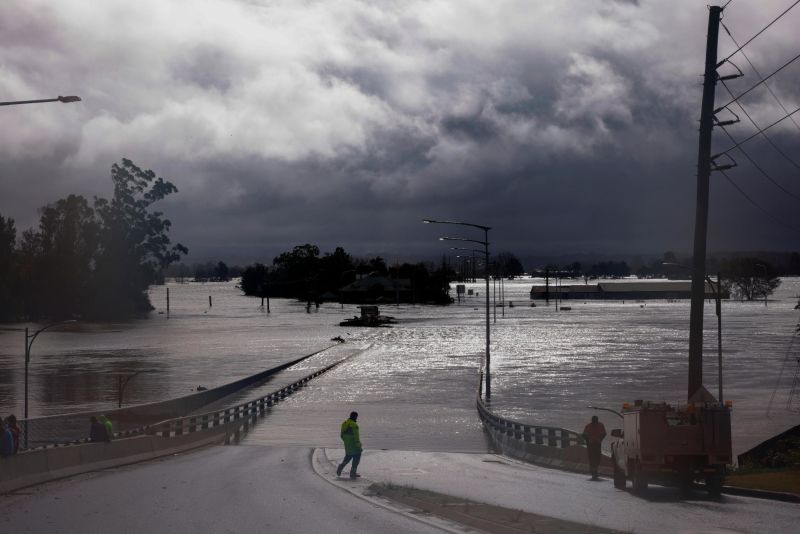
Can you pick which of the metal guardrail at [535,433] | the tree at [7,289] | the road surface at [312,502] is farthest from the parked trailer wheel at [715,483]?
the tree at [7,289]

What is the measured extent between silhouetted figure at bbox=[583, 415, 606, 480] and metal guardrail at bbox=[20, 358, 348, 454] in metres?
14.8

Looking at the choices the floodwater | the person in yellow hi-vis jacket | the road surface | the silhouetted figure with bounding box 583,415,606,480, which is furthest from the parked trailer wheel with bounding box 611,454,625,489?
the floodwater

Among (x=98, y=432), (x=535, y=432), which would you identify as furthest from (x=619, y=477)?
(x=98, y=432)

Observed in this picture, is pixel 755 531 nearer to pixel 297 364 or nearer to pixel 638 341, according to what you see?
pixel 297 364

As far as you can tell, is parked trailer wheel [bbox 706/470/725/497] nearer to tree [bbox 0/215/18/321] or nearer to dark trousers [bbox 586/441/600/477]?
dark trousers [bbox 586/441/600/477]

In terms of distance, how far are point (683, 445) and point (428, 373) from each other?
2167 inches

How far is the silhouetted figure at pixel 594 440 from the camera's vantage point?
27558 millimetres

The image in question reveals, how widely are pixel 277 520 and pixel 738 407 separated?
41.7m

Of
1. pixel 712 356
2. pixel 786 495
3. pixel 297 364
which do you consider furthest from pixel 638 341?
pixel 786 495

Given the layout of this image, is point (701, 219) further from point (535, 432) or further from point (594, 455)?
point (535, 432)

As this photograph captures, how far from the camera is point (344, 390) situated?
65000 mm

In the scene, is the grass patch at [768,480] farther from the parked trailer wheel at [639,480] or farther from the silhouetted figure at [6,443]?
the silhouetted figure at [6,443]

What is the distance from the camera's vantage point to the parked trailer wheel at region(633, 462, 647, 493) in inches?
894

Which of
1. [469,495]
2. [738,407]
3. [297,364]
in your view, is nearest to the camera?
[469,495]
